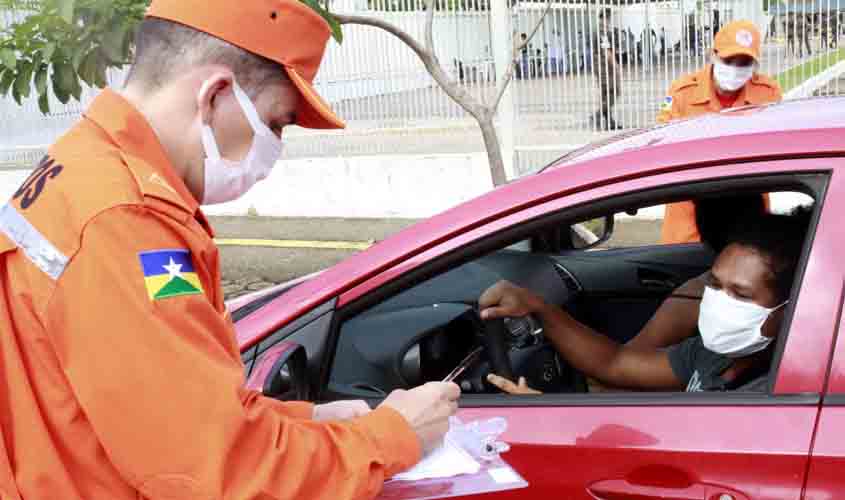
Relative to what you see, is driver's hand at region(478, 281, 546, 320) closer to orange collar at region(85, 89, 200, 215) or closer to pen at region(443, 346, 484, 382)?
pen at region(443, 346, 484, 382)

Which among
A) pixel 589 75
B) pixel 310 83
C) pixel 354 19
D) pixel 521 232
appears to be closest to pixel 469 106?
pixel 354 19

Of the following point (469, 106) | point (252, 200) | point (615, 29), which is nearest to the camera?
point (469, 106)

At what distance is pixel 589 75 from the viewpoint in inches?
310

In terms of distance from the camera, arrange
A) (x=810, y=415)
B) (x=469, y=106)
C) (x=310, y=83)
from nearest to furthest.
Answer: (x=310, y=83) < (x=810, y=415) < (x=469, y=106)

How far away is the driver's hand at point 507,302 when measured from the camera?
2430 millimetres

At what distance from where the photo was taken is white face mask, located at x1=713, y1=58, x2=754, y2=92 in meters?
4.73

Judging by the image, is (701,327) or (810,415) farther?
(701,327)

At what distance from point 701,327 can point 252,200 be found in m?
8.04

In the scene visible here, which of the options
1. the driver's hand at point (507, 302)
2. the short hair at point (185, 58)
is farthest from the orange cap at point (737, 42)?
the short hair at point (185, 58)

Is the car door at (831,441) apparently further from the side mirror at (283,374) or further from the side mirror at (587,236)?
the side mirror at (587,236)

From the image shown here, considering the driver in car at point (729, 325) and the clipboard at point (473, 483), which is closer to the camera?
the clipboard at point (473, 483)

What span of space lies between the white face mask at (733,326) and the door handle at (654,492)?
0.47m

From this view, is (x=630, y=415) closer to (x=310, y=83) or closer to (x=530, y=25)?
(x=310, y=83)

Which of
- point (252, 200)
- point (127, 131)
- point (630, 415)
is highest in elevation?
point (127, 131)
